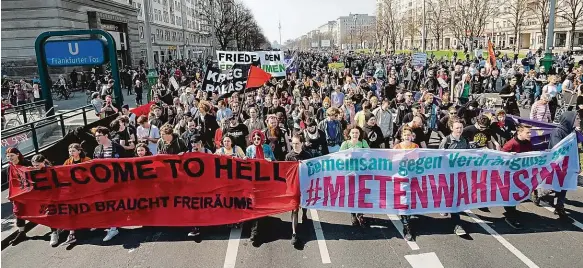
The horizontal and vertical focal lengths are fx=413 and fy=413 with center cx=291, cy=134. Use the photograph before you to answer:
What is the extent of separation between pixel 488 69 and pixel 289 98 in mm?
12705

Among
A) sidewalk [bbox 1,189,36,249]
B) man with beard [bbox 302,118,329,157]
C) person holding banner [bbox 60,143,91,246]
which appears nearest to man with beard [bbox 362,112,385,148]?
man with beard [bbox 302,118,329,157]

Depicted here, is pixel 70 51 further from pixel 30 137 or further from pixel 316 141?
pixel 316 141

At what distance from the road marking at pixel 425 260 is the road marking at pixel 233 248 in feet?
7.71

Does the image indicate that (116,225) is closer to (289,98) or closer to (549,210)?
(549,210)

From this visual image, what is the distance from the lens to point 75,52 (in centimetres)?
1249

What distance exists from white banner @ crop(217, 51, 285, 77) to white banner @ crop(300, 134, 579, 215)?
7585mm

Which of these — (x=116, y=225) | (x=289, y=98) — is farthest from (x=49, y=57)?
(x=116, y=225)

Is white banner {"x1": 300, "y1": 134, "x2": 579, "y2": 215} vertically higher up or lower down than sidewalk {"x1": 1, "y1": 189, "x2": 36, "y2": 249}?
higher up

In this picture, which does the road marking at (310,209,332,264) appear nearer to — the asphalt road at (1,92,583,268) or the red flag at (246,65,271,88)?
the asphalt road at (1,92,583,268)

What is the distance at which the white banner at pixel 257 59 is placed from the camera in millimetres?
13367

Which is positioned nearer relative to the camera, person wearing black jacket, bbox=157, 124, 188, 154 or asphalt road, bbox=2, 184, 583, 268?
asphalt road, bbox=2, 184, 583, 268

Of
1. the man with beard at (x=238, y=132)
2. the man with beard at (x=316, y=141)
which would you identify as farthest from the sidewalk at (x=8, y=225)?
the man with beard at (x=316, y=141)

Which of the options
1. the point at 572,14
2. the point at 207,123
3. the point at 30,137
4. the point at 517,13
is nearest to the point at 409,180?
the point at 207,123

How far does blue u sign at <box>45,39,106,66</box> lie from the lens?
12430mm
